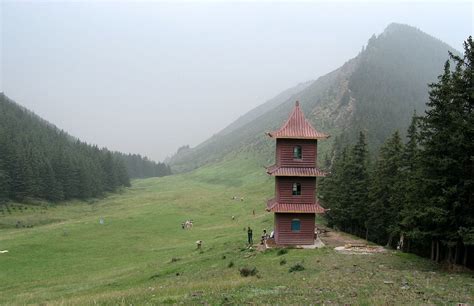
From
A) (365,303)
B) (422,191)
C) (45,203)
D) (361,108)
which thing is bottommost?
(45,203)

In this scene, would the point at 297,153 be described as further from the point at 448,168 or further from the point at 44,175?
the point at 44,175

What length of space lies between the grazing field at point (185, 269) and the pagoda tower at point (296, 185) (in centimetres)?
362

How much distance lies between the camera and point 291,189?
1666 inches

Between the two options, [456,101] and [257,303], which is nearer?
[257,303]

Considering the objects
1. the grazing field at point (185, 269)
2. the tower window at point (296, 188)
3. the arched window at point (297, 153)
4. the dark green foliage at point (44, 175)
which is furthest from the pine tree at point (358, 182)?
the dark green foliage at point (44, 175)

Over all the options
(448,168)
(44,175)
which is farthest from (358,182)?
(44,175)

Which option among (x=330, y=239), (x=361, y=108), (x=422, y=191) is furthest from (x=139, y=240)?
(x=361, y=108)

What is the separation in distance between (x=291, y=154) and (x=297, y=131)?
2.47 meters

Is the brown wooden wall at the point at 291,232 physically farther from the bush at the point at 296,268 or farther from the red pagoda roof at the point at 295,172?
the bush at the point at 296,268

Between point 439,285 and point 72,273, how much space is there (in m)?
34.4

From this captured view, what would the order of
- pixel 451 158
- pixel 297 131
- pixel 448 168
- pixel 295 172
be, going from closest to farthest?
1. pixel 451 158
2. pixel 448 168
3. pixel 295 172
4. pixel 297 131

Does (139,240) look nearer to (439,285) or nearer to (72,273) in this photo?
(72,273)

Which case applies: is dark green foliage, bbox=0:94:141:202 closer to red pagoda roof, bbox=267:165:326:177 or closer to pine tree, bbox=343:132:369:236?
red pagoda roof, bbox=267:165:326:177

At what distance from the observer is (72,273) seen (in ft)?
137
